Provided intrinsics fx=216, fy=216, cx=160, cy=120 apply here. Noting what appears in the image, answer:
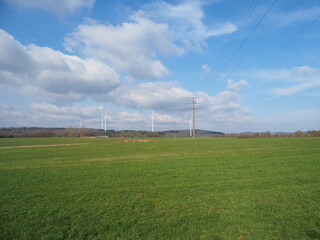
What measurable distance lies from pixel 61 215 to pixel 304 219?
292 inches

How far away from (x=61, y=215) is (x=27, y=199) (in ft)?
9.70

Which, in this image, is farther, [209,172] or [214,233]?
[209,172]

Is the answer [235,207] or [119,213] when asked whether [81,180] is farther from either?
[235,207]

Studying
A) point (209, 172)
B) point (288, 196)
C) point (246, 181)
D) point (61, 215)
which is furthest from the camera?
point (209, 172)

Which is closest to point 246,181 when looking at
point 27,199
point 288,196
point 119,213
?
point 288,196

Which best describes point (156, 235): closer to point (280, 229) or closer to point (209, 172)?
point (280, 229)

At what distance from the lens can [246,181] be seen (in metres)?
11.1

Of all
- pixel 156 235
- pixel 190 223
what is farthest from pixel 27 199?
pixel 190 223

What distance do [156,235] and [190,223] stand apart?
1.17 metres

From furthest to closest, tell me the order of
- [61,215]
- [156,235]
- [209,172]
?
[209,172]
[61,215]
[156,235]

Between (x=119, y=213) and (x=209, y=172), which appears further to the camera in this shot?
(x=209, y=172)

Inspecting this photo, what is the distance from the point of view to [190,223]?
20.5 ft

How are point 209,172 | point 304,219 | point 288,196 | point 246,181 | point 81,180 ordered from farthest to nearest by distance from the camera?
point 209,172
point 81,180
point 246,181
point 288,196
point 304,219

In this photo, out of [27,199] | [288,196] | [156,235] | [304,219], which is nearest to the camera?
[156,235]
